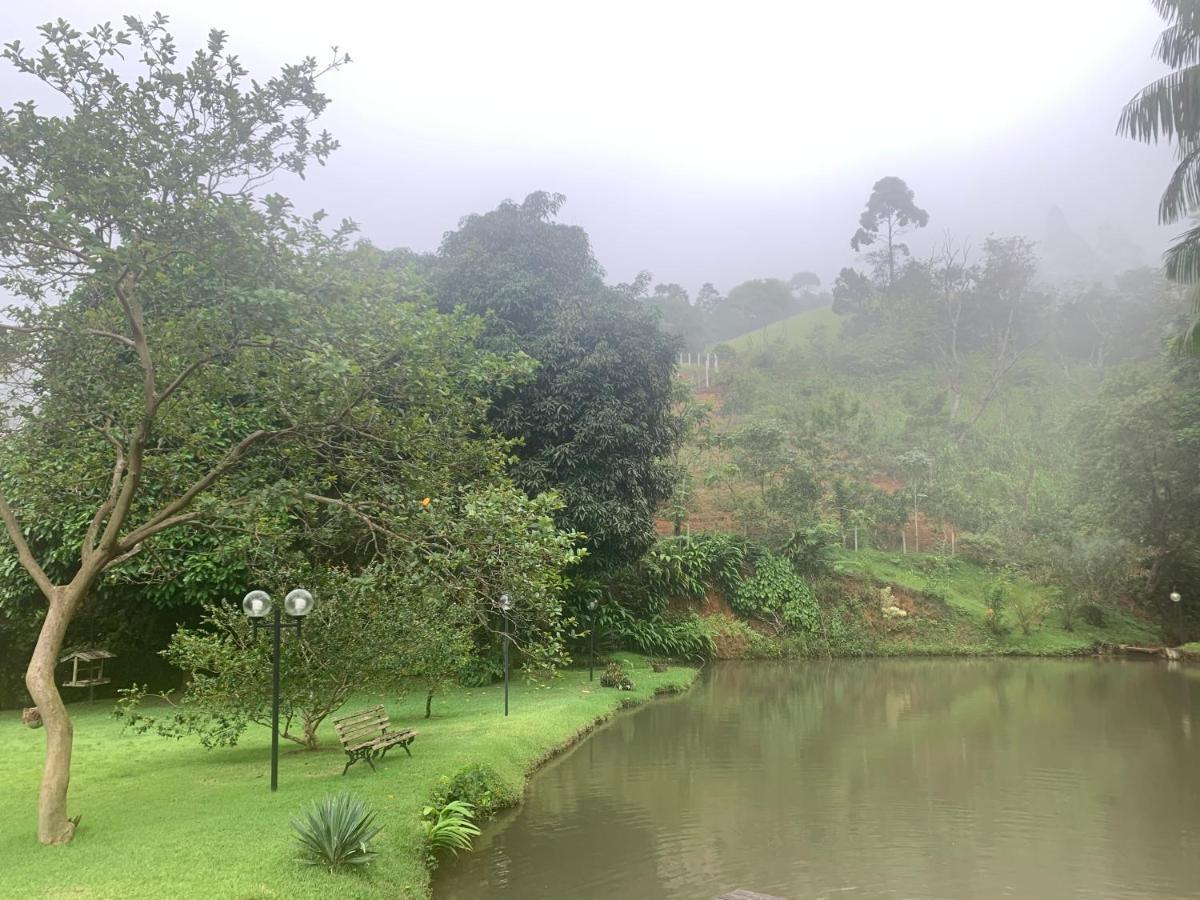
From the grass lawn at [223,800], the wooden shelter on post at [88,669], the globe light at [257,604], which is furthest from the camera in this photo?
the wooden shelter on post at [88,669]

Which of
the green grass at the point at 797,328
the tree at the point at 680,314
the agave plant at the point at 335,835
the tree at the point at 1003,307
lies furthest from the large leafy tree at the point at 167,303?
the green grass at the point at 797,328

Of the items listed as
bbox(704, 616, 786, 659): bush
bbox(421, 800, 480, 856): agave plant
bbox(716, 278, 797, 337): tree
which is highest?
bbox(716, 278, 797, 337): tree

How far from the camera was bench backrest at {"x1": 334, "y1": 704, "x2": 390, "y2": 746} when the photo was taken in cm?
955

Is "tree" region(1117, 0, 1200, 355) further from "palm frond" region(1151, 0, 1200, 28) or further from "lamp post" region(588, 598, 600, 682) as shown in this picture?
"lamp post" region(588, 598, 600, 682)

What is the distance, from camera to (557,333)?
1995 cm

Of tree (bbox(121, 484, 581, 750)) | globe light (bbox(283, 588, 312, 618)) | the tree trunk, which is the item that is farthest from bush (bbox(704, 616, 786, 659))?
the tree trunk

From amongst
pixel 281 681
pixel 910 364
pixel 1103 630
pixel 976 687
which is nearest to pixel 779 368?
pixel 910 364

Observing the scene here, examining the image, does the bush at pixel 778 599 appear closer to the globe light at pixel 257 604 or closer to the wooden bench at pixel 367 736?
the wooden bench at pixel 367 736

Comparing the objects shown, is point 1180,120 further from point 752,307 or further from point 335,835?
point 752,307

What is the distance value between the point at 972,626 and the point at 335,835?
27416 mm

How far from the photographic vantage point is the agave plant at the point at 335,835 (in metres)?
6.37

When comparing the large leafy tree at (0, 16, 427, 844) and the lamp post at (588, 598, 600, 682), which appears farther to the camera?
the lamp post at (588, 598, 600, 682)

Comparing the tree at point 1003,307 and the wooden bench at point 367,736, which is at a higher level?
the tree at point 1003,307

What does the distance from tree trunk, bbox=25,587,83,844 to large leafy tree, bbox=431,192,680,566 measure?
12222 millimetres
